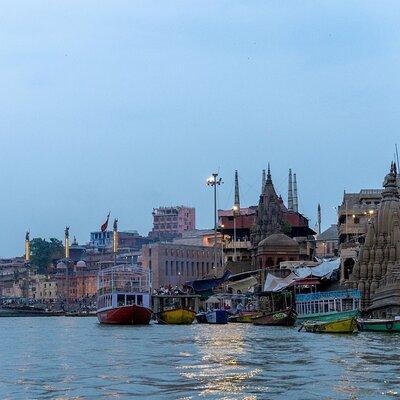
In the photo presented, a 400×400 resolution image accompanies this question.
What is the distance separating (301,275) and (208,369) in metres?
61.7

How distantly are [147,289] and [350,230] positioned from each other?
118 feet

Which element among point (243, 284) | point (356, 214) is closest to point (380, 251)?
point (356, 214)

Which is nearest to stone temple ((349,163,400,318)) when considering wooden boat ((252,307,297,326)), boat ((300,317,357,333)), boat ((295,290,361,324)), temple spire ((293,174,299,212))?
boat ((295,290,361,324))

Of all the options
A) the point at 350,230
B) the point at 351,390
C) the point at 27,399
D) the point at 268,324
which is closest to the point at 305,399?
the point at 351,390

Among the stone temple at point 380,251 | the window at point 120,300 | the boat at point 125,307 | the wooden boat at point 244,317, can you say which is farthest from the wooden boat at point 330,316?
the window at point 120,300

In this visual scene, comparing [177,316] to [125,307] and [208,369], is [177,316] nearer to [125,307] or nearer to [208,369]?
[125,307]

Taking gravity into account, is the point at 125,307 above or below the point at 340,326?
above

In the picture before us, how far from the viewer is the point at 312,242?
481 ft

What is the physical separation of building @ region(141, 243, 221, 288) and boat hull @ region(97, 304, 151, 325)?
84755mm

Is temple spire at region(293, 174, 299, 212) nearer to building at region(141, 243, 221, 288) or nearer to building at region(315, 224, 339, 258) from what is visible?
building at region(315, 224, 339, 258)

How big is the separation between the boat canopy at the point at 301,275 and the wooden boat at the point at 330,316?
1446cm

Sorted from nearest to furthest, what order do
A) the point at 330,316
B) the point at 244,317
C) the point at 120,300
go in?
the point at 330,316 < the point at 120,300 < the point at 244,317

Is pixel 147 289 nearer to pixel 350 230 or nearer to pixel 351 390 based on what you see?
pixel 350 230

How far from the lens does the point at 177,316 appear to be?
87.0m
